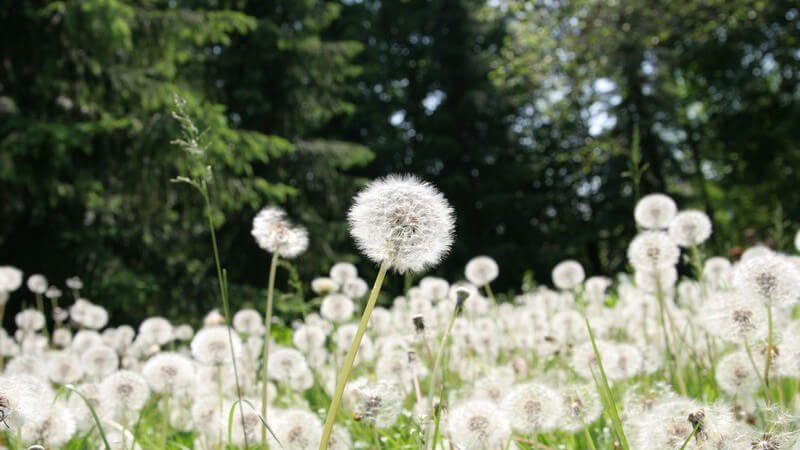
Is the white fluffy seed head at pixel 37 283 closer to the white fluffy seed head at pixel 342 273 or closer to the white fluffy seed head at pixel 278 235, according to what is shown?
the white fluffy seed head at pixel 342 273

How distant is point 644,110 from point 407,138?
7297 mm

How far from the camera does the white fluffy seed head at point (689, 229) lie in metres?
2.50

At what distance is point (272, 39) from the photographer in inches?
498

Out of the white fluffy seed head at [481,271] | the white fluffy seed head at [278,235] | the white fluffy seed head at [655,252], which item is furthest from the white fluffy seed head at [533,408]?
the white fluffy seed head at [481,271]

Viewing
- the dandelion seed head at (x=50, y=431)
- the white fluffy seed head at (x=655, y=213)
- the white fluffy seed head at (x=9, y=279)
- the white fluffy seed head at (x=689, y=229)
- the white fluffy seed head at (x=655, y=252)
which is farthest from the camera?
the white fluffy seed head at (x=9, y=279)

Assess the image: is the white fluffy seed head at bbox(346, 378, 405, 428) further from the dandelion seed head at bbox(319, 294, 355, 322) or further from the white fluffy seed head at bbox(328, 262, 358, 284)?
the white fluffy seed head at bbox(328, 262, 358, 284)

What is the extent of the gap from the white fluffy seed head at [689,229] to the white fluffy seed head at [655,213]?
37 mm

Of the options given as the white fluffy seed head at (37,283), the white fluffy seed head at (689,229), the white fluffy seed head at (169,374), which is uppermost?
Answer: the white fluffy seed head at (37,283)

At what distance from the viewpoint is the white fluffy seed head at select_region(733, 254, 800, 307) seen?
1487 millimetres

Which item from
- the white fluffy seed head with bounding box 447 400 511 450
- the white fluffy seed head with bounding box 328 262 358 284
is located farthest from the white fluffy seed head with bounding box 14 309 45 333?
the white fluffy seed head with bounding box 447 400 511 450

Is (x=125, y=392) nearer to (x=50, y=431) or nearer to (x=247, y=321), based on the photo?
(x=50, y=431)

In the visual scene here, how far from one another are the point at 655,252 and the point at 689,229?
421 mm

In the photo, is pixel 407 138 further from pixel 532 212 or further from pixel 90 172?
pixel 90 172

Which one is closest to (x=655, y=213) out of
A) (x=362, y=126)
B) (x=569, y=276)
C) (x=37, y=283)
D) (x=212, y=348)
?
(x=569, y=276)
